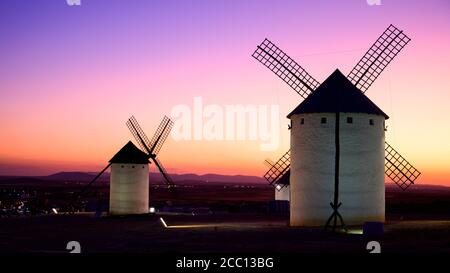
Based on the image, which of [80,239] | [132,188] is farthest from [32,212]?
[80,239]

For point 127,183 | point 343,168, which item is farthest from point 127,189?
point 343,168

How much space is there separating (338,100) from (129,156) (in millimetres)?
20898

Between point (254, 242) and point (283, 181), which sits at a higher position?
point (283, 181)

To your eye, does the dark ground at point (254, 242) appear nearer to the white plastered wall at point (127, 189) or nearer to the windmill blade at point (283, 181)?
the white plastered wall at point (127, 189)

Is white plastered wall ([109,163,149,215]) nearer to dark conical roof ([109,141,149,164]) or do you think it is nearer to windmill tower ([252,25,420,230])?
dark conical roof ([109,141,149,164])

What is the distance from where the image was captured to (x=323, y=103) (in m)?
24.9

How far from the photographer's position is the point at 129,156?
4131cm

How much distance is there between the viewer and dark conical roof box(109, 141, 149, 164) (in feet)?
135

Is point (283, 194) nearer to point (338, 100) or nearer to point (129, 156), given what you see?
point (129, 156)

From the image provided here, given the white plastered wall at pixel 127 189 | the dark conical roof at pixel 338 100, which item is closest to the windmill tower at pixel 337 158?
the dark conical roof at pixel 338 100

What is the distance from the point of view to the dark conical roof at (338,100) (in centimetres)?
2444

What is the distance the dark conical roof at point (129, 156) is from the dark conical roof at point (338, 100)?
1779 centimetres

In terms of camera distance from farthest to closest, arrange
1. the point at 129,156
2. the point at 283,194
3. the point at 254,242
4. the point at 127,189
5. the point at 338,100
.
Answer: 1. the point at 283,194
2. the point at 129,156
3. the point at 127,189
4. the point at 338,100
5. the point at 254,242
